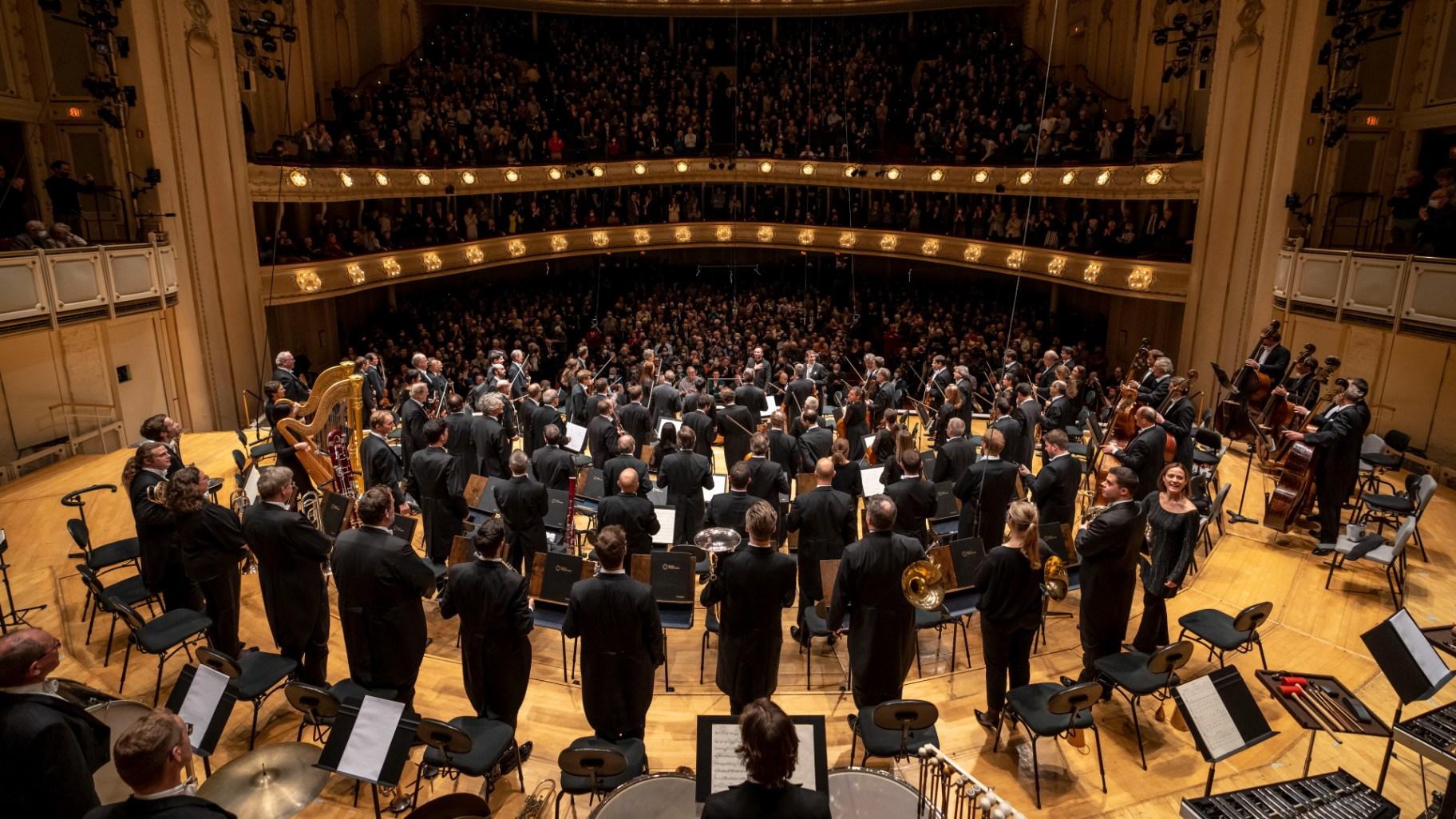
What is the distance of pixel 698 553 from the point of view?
27.4ft

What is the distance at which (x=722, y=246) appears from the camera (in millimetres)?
28438

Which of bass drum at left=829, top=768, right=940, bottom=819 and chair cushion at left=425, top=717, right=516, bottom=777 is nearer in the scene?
bass drum at left=829, top=768, right=940, bottom=819

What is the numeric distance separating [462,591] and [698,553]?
3419mm

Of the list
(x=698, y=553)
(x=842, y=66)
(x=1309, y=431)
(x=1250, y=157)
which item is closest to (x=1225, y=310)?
(x=1250, y=157)

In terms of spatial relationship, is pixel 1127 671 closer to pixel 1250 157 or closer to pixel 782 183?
pixel 1250 157

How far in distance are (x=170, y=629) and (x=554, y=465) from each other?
364 centimetres

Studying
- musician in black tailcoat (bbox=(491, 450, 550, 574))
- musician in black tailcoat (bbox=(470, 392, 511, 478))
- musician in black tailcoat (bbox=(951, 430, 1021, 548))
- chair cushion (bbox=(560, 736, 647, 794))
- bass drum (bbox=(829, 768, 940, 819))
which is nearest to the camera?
bass drum (bbox=(829, 768, 940, 819))

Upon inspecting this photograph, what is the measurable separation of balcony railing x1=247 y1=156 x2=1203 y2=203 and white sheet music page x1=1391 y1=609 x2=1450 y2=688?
13.4 metres

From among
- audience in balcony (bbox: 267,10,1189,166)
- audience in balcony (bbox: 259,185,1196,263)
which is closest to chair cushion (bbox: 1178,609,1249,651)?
audience in balcony (bbox: 259,185,1196,263)

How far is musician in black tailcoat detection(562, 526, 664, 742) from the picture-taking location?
16.7 feet

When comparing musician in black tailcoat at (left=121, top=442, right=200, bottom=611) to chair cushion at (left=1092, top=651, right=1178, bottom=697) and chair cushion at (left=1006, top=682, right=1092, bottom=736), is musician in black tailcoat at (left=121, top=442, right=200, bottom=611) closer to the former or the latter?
chair cushion at (left=1006, top=682, right=1092, bottom=736)

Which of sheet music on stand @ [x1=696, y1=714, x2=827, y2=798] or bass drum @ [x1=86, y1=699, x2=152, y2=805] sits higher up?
sheet music on stand @ [x1=696, y1=714, x2=827, y2=798]

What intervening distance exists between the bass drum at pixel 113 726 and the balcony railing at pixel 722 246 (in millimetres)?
10012

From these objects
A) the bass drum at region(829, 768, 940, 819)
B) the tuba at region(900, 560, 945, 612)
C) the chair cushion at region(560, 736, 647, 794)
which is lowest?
the chair cushion at region(560, 736, 647, 794)
